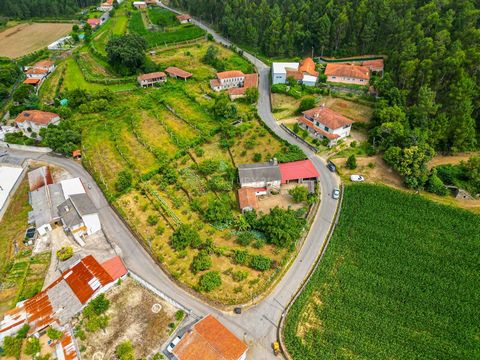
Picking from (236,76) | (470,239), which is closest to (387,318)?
(470,239)

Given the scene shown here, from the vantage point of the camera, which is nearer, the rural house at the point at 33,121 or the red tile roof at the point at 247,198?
the red tile roof at the point at 247,198

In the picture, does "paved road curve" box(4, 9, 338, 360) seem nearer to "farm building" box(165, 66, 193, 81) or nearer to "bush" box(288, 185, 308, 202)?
"bush" box(288, 185, 308, 202)

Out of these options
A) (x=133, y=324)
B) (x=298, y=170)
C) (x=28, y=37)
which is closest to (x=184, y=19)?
(x=28, y=37)

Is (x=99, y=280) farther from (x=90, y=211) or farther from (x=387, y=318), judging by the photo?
(x=387, y=318)

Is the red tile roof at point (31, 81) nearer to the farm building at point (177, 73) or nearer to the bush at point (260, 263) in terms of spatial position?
the farm building at point (177, 73)

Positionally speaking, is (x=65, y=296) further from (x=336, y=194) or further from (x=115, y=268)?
(x=336, y=194)

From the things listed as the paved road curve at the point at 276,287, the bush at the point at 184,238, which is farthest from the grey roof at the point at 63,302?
the bush at the point at 184,238

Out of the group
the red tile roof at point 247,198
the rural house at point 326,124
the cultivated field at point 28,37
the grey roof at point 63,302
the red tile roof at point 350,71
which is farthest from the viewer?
the cultivated field at point 28,37
